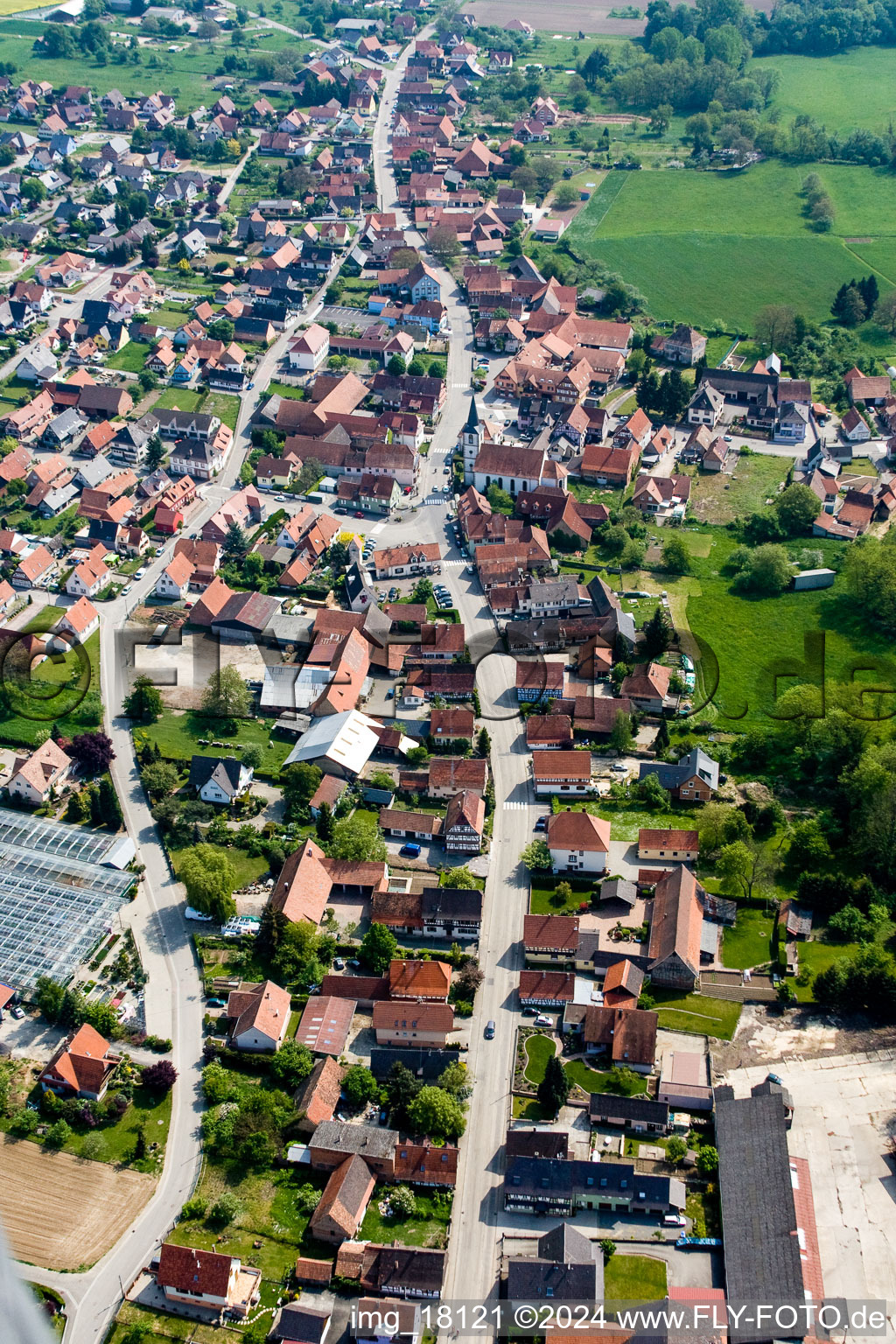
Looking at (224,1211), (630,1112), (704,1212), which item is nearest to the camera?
(224,1211)

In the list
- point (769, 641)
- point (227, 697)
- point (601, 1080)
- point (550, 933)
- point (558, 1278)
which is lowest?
point (601, 1080)

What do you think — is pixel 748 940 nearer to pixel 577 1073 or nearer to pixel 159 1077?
pixel 577 1073

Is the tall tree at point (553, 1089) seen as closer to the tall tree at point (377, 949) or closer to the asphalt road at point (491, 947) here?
the asphalt road at point (491, 947)

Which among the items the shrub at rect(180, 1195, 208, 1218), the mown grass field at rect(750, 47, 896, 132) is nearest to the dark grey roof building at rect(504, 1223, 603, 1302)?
the shrub at rect(180, 1195, 208, 1218)

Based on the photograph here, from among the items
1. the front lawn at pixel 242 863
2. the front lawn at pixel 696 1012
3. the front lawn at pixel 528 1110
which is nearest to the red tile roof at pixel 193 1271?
the front lawn at pixel 528 1110

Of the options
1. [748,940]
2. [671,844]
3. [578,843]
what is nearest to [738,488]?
[671,844]

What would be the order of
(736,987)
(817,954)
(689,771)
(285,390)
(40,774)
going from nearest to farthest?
(736,987) < (817,954) < (689,771) < (40,774) < (285,390)

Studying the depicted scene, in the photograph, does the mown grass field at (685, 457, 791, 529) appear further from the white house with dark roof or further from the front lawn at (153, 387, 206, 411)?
the front lawn at (153, 387, 206, 411)
